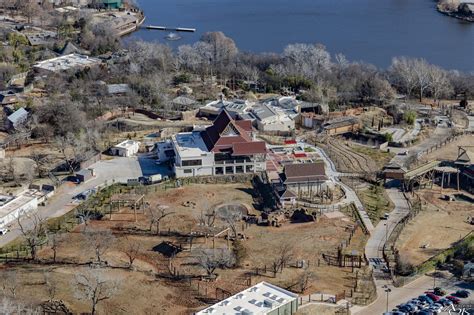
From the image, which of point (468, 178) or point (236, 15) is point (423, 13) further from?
point (468, 178)

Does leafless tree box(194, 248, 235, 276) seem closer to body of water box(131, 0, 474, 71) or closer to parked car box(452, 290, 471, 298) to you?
parked car box(452, 290, 471, 298)

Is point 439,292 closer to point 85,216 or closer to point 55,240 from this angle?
point 55,240

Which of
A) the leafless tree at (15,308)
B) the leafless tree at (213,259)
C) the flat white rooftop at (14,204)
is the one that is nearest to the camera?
the leafless tree at (15,308)

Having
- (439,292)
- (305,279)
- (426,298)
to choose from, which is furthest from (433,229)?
(305,279)

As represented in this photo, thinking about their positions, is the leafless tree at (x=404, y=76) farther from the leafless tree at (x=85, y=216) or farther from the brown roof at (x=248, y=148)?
the leafless tree at (x=85, y=216)

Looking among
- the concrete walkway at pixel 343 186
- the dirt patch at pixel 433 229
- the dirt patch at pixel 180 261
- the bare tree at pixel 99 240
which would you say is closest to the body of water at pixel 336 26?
the concrete walkway at pixel 343 186

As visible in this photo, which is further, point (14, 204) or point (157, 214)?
point (14, 204)
